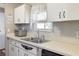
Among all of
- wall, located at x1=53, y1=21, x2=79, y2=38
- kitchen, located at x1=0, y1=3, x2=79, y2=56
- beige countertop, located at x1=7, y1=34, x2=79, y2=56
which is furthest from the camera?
wall, located at x1=53, y1=21, x2=79, y2=38

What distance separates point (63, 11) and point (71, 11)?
11 centimetres

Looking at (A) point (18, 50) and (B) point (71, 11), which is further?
(A) point (18, 50)

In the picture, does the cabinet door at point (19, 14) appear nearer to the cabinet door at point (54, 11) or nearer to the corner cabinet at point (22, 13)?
the corner cabinet at point (22, 13)

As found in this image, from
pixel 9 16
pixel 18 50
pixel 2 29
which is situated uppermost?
pixel 9 16

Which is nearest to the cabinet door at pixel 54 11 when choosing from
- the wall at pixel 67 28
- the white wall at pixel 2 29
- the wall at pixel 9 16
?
the wall at pixel 67 28

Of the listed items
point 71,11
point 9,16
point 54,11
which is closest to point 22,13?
point 9,16

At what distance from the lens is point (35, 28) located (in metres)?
1.28

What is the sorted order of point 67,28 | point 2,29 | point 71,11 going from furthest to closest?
point 67,28 → point 2,29 → point 71,11

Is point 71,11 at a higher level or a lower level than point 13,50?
higher

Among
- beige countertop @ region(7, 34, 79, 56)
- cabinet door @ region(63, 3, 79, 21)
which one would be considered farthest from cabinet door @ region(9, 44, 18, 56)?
cabinet door @ region(63, 3, 79, 21)

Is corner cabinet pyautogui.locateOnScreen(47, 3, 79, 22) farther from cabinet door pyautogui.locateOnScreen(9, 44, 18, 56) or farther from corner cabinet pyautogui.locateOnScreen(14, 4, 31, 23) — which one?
cabinet door pyautogui.locateOnScreen(9, 44, 18, 56)

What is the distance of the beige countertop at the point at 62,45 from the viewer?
106 cm

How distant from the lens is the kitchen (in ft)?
3.87

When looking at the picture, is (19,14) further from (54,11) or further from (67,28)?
(67,28)
